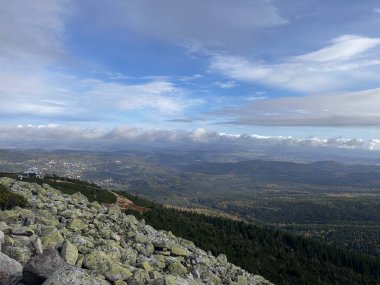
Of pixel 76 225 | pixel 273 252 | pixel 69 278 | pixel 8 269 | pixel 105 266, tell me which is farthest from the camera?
pixel 273 252

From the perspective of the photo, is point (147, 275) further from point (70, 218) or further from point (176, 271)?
point (70, 218)

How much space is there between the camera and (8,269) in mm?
19375

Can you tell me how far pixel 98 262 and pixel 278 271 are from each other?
276 ft

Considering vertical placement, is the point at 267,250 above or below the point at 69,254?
below

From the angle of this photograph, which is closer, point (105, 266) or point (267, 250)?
point (105, 266)

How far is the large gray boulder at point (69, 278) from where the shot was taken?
16812 millimetres

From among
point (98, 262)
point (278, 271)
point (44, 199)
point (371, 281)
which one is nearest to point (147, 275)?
point (98, 262)

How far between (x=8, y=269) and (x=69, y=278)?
4828mm

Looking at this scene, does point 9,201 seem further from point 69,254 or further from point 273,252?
point 273,252

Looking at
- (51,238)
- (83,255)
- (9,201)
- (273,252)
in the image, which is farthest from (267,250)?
(83,255)

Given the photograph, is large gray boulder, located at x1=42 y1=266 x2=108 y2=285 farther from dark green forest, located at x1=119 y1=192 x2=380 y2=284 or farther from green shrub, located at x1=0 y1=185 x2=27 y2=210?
dark green forest, located at x1=119 y1=192 x2=380 y2=284

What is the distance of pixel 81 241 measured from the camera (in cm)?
2847

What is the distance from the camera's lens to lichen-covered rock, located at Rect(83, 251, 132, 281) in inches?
894

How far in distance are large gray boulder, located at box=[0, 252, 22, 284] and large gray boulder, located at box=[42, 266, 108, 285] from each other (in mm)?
3273
